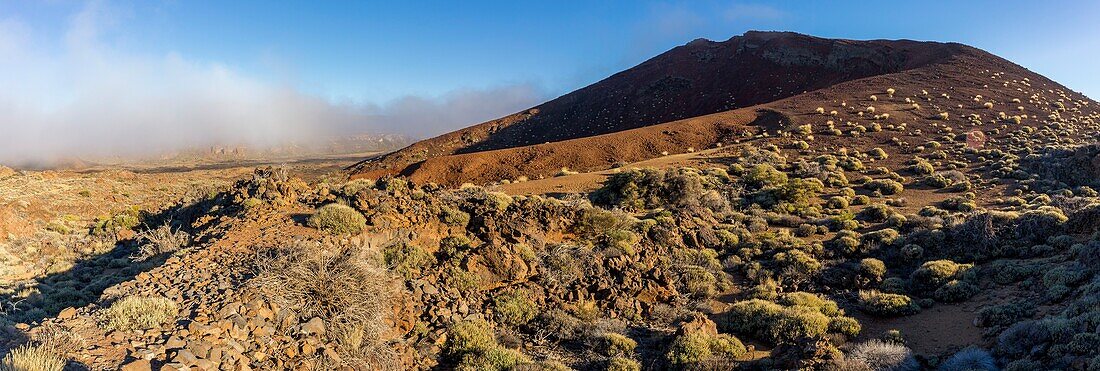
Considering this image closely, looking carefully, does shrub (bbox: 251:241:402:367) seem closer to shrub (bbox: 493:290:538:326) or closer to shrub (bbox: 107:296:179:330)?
shrub (bbox: 107:296:179:330)

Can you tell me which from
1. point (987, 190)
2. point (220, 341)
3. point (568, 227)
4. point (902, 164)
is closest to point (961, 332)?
point (568, 227)

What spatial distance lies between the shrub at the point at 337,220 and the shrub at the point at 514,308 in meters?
2.82

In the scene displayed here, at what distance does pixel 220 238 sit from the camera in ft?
27.3

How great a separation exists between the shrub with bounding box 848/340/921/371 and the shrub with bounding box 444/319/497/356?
16.1ft

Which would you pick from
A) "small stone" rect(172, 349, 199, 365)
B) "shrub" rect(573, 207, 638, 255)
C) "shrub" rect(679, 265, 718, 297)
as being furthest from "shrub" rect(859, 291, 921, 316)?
"small stone" rect(172, 349, 199, 365)

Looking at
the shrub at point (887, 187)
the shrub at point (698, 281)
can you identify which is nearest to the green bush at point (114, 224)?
the shrub at point (698, 281)

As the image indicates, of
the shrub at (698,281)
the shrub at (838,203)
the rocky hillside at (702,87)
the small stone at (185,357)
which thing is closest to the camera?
the small stone at (185,357)

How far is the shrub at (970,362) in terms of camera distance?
22.3ft

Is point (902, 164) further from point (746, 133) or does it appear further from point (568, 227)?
point (568, 227)

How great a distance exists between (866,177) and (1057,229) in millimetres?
9926

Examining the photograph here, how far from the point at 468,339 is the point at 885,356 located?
18.6 ft

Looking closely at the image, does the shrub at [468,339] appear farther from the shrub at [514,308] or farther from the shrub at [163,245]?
the shrub at [163,245]

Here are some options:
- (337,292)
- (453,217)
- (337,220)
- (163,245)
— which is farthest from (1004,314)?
(163,245)

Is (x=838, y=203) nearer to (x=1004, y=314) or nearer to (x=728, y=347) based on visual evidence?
(x=1004, y=314)
